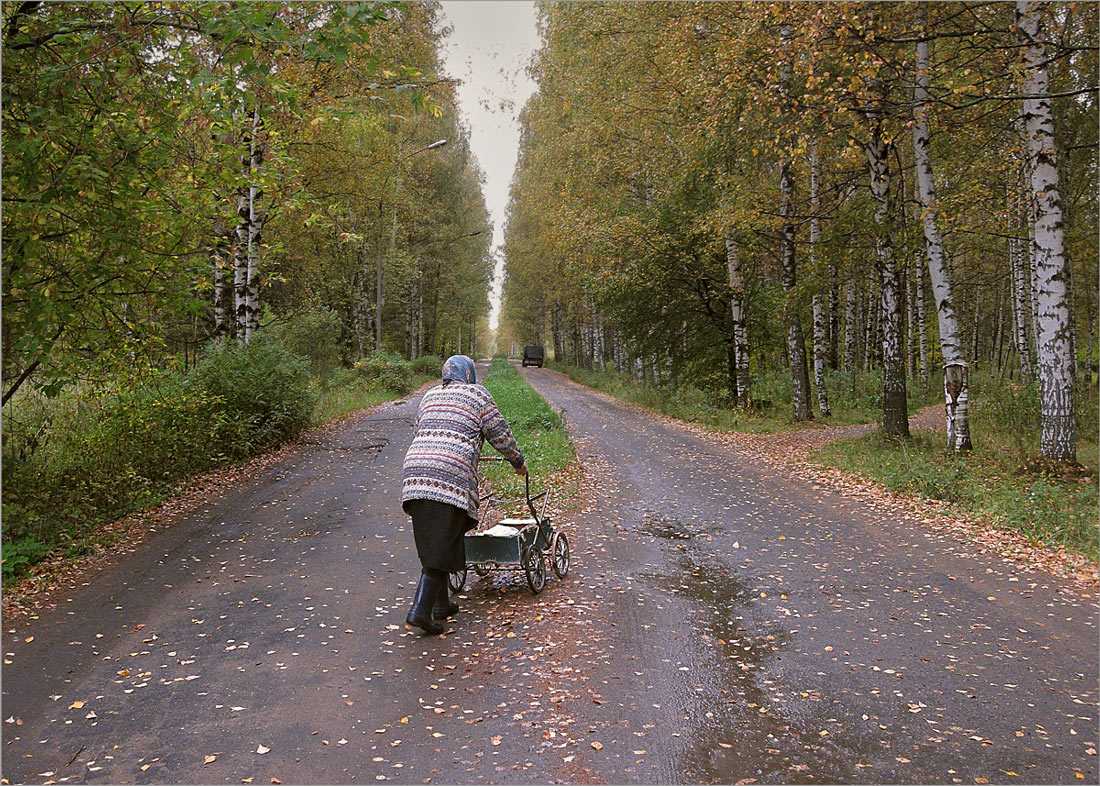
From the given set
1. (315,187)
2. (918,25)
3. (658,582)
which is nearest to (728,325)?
(918,25)

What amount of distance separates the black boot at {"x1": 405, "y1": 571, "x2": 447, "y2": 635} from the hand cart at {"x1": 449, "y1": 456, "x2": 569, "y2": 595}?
0.96ft

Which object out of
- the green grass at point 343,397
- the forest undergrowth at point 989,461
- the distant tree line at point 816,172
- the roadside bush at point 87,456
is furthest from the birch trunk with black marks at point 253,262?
the forest undergrowth at point 989,461

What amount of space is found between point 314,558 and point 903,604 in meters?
5.62

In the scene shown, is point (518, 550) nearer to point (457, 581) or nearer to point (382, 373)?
point (457, 581)

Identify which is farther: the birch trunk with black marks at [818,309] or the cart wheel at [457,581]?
the birch trunk with black marks at [818,309]

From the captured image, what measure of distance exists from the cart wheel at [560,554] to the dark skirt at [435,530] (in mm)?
1382

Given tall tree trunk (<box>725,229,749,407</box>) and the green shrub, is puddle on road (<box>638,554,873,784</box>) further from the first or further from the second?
the green shrub

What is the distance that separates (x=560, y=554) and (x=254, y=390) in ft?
28.4

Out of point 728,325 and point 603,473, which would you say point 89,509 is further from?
point 728,325

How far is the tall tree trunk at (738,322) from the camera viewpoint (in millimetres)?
18875

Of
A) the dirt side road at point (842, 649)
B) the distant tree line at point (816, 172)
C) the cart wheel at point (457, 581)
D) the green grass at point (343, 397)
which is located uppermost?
the distant tree line at point (816, 172)

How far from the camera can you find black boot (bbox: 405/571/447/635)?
5.20 m

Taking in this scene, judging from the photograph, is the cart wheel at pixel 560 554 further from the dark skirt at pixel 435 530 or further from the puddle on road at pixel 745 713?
the dark skirt at pixel 435 530

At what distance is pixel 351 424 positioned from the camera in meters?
18.4
